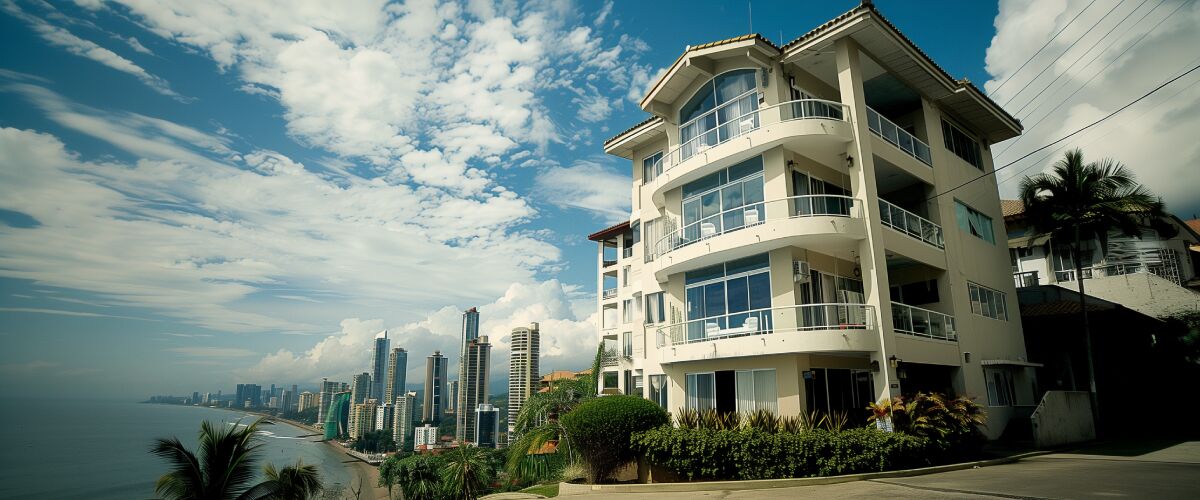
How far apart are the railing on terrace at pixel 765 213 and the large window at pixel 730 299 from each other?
43.7 inches

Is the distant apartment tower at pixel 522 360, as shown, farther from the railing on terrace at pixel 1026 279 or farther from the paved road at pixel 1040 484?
the paved road at pixel 1040 484

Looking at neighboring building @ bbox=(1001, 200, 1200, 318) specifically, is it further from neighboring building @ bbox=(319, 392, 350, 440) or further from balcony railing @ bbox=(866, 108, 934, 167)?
neighboring building @ bbox=(319, 392, 350, 440)

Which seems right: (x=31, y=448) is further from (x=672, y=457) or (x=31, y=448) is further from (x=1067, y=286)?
(x=1067, y=286)

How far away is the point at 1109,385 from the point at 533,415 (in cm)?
2521

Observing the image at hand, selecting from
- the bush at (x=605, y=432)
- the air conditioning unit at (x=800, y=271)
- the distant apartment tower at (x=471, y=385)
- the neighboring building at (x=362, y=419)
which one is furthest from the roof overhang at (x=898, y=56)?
the neighboring building at (x=362, y=419)

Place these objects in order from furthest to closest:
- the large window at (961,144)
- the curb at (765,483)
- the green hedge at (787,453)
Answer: the large window at (961,144), the green hedge at (787,453), the curb at (765,483)

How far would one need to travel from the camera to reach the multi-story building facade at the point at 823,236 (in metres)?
16.4

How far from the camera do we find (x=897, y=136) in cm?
1938

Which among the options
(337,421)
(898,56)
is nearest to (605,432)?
(898,56)

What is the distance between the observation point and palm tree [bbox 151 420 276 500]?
43.1 ft

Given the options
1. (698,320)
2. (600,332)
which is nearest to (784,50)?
(698,320)

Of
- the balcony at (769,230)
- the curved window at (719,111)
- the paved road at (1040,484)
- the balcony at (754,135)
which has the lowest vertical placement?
the paved road at (1040,484)

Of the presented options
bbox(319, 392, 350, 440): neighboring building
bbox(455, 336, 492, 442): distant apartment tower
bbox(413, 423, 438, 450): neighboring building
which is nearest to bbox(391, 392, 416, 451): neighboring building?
bbox(319, 392, 350, 440): neighboring building

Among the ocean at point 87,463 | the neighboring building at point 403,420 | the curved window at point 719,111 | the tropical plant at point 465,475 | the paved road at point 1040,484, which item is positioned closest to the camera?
the paved road at point 1040,484
